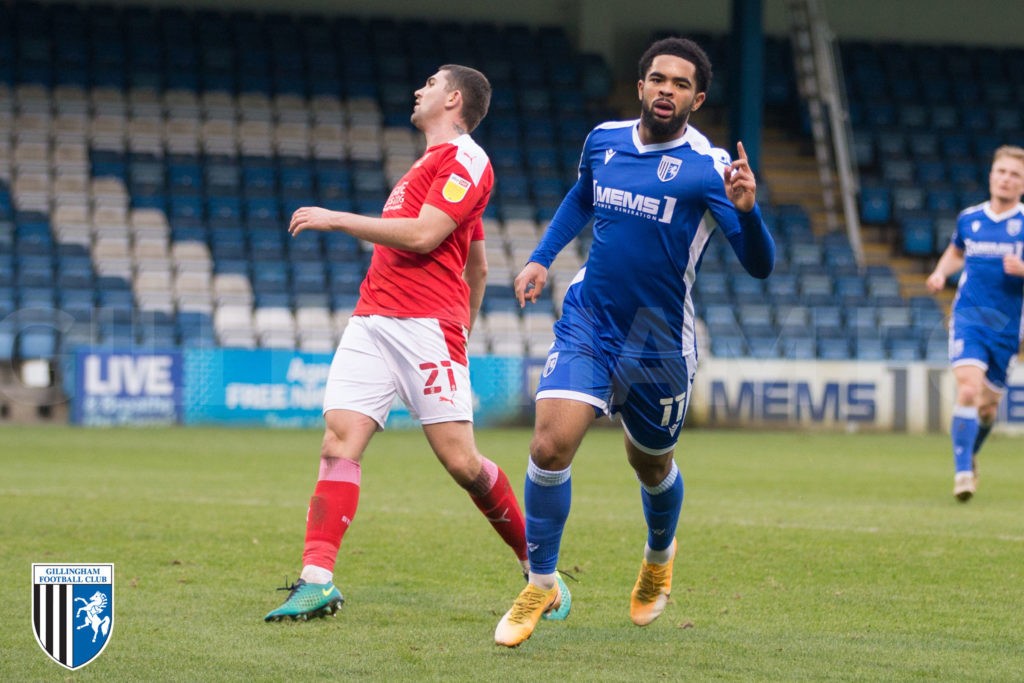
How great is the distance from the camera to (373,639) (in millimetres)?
5129

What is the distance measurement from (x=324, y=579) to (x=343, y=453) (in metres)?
0.51

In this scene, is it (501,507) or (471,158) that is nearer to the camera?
(471,158)

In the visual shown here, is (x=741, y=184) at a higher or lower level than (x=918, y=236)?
higher

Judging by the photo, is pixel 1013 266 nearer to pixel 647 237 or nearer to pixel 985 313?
pixel 985 313

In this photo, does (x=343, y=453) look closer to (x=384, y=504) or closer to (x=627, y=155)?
(x=627, y=155)

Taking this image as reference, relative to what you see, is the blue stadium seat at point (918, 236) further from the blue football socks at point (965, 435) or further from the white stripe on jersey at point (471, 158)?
the white stripe on jersey at point (471, 158)

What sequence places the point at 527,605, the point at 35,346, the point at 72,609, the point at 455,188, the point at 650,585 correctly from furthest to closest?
the point at 35,346
the point at 455,188
the point at 650,585
the point at 527,605
the point at 72,609

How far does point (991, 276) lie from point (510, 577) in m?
5.94

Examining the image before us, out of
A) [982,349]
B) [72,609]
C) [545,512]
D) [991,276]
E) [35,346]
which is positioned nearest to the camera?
[72,609]

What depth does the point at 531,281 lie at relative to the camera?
5762mm

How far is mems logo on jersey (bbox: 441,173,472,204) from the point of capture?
5.79 metres

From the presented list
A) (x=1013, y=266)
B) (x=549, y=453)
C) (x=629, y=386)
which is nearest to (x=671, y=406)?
(x=629, y=386)

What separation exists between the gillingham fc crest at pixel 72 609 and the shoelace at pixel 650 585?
7.88 ft

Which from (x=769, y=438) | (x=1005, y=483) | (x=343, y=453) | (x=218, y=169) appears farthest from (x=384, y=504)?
(x=218, y=169)
